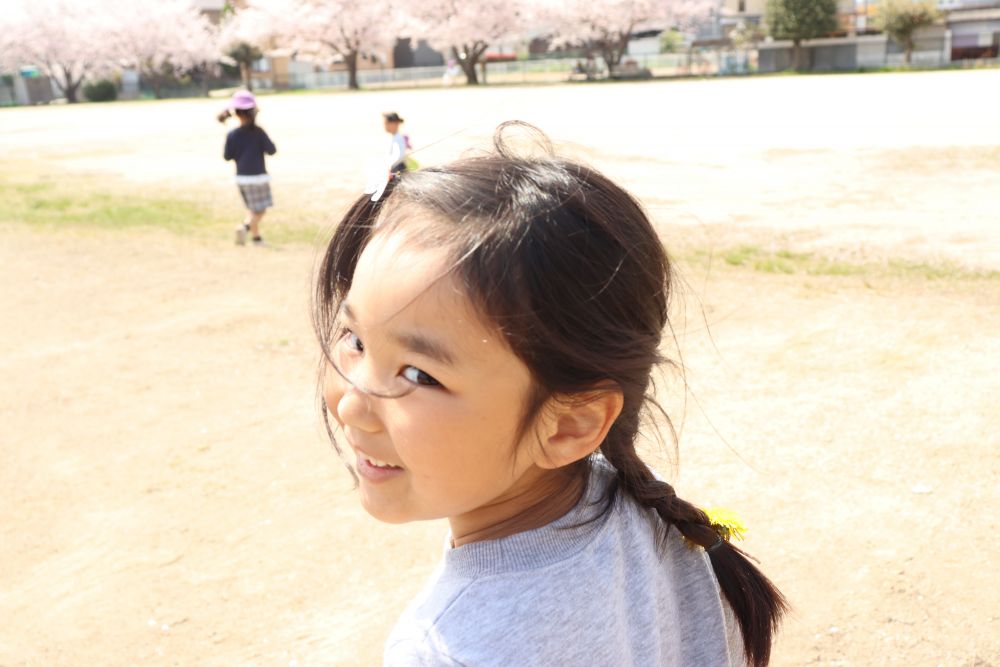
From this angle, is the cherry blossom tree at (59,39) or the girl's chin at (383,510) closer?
the girl's chin at (383,510)

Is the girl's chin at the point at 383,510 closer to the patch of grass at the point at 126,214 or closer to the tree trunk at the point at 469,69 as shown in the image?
the patch of grass at the point at 126,214

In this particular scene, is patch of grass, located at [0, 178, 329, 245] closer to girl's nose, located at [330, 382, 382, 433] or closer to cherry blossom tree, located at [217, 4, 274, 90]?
girl's nose, located at [330, 382, 382, 433]

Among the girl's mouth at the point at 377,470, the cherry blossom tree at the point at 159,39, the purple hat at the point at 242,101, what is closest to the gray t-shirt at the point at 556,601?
the girl's mouth at the point at 377,470

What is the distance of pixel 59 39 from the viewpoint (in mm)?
50156

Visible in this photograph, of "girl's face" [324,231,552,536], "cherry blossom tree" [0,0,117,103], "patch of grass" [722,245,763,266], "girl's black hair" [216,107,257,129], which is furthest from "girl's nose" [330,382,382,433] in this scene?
"cherry blossom tree" [0,0,117,103]

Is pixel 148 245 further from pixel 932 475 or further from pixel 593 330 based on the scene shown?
pixel 593 330

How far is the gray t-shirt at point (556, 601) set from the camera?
959 mm

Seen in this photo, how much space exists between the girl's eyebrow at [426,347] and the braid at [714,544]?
308 mm

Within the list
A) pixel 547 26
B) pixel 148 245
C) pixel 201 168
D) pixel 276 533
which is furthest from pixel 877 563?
pixel 547 26

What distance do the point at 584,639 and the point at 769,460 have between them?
104 inches

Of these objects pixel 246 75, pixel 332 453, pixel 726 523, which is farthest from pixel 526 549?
pixel 246 75

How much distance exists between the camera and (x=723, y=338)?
16.4ft

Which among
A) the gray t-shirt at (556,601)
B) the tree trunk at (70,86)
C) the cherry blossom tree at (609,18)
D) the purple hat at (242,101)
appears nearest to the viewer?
the gray t-shirt at (556,601)

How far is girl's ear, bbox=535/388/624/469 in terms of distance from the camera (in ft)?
3.54
